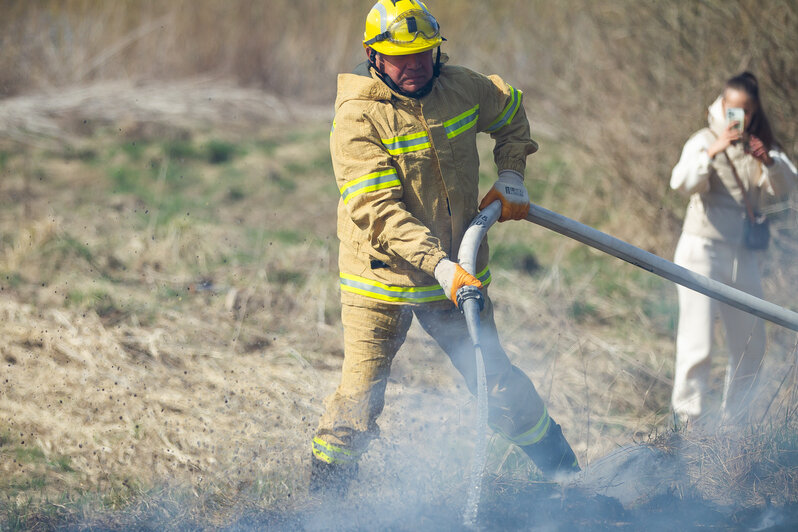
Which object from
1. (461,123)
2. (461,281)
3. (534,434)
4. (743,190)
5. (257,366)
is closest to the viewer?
Result: (461,281)

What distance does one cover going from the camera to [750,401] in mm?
3783

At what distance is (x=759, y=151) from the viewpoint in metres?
4.06

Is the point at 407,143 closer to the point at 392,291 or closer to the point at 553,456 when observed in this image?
the point at 392,291

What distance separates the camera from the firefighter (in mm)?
2906

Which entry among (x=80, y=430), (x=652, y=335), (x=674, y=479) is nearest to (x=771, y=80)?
(x=652, y=335)

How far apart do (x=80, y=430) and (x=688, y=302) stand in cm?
320

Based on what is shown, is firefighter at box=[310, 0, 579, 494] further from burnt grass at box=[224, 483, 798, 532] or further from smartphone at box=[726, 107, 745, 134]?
smartphone at box=[726, 107, 745, 134]

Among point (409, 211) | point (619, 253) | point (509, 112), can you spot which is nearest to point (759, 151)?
point (619, 253)

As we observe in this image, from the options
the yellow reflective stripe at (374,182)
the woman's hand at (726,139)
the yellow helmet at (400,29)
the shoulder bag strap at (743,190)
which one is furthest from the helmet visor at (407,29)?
the shoulder bag strap at (743,190)

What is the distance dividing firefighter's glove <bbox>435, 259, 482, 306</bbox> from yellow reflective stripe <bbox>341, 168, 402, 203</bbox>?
14.0 inches

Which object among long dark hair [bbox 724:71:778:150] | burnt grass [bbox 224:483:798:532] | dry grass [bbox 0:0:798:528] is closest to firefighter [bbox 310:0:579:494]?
burnt grass [bbox 224:483:798:532]

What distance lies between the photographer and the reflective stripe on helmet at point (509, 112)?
3.35 meters

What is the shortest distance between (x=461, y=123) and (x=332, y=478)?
1.47m

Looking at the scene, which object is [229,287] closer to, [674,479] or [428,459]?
[428,459]
